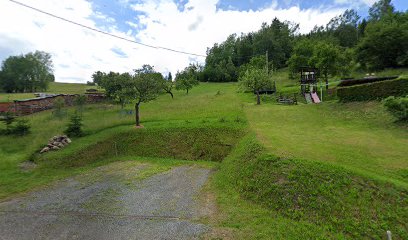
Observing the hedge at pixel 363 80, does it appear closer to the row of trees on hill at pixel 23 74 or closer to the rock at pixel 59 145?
the rock at pixel 59 145

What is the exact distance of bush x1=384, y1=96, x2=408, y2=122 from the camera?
14.9m

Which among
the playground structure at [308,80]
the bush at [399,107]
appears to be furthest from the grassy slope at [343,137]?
the playground structure at [308,80]

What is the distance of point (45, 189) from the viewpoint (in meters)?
13.1

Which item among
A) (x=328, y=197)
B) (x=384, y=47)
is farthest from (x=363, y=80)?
(x=328, y=197)

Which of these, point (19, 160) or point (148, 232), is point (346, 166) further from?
point (19, 160)

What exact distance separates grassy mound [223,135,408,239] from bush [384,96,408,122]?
9.25 metres

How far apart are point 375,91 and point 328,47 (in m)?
16.8

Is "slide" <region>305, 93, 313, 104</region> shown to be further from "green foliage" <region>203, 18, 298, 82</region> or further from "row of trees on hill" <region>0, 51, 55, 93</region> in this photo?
"row of trees on hill" <region>0, 51, 55, 93</region>

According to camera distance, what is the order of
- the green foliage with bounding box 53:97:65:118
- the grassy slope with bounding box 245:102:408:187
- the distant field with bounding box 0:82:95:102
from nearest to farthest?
the grassy slope with bounding box 245:102:408:187
the green foliage with bounding box 53:97:65:118
the distant field with bounding box 0:82:95:102

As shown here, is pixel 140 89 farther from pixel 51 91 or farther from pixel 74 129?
pixel 51 91

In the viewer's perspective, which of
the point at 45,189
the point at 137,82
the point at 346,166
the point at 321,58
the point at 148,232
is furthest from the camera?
the point at 321,58

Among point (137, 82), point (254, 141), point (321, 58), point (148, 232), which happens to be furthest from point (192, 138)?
point (321, 58)

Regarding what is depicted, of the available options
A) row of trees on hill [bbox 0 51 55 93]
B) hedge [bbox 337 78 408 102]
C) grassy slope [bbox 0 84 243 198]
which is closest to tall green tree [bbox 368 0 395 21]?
hedge [bbox 337 78 408 102]

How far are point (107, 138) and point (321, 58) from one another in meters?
31.3
